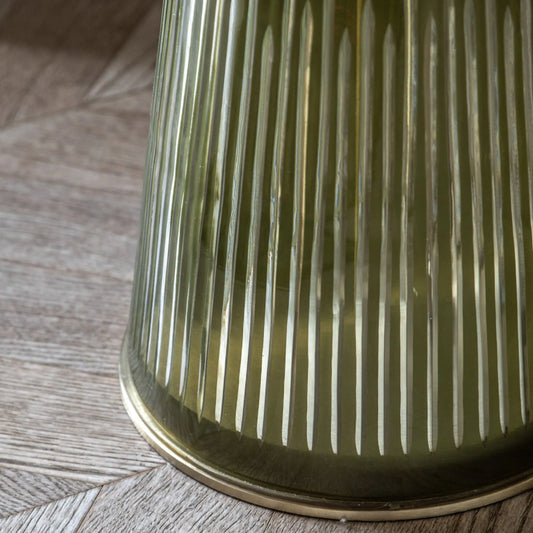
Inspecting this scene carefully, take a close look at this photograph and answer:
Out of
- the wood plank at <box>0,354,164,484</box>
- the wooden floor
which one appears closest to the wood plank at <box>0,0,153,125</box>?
the wooden floor

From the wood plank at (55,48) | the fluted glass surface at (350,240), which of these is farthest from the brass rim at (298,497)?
the wood plank at (55,48)

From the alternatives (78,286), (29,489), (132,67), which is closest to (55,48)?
(132,67)

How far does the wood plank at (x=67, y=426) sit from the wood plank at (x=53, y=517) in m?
0.01

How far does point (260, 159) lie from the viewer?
283mm

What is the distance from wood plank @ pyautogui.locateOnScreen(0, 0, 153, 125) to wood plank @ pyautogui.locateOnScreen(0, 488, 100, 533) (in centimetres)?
Answer: 29

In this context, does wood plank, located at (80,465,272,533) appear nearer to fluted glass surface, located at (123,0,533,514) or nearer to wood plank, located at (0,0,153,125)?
fluted glass surface, located at (123,0,533,514)

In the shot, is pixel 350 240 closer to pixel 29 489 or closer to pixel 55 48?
pixel 29 489

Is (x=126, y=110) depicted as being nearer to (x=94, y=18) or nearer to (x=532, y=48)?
(x=94, y=18)

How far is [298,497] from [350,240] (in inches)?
3.7

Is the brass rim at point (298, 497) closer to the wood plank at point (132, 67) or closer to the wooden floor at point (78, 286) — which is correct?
the wooden floor at point (78, 286)

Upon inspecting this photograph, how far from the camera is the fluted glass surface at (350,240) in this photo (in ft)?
0.89

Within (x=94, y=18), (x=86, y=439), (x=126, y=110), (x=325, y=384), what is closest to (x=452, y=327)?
(x=325, y=384)

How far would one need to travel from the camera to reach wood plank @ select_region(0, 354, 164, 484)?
13.4 inches

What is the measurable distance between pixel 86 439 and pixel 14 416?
0.03 metres
